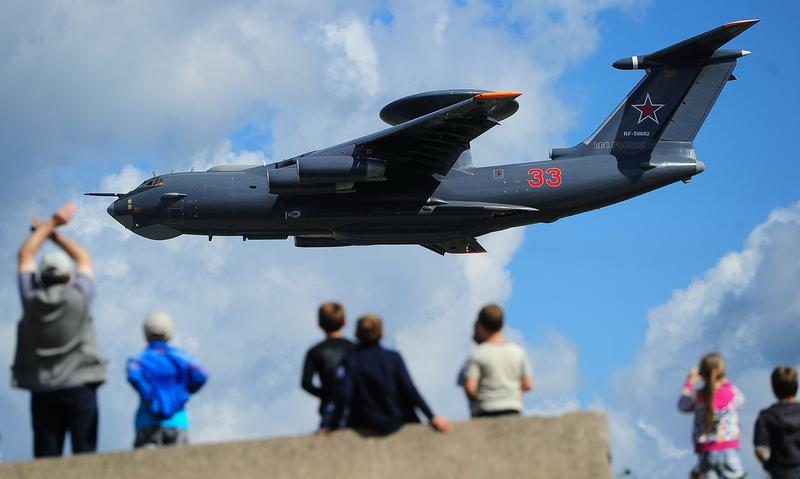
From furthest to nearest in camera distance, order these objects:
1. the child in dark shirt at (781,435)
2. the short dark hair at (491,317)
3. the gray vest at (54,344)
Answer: the child in dark shirt at (781,435)
the short dark hair at (491,317)
the gray vest at (54,344)

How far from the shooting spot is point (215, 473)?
9484mm

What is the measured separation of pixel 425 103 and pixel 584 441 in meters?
24.1

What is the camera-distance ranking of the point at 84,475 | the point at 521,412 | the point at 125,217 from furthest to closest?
the point at 125,217 → the point at 521,412 → the point at 84,475

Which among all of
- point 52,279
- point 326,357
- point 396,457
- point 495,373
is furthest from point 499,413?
point 52,279

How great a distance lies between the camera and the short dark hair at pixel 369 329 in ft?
32.0

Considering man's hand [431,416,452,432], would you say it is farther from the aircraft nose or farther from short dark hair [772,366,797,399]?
the aircraft nose

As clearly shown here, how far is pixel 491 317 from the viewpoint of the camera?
10.0m

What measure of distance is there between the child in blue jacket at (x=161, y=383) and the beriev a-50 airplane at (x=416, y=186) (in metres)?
19.6

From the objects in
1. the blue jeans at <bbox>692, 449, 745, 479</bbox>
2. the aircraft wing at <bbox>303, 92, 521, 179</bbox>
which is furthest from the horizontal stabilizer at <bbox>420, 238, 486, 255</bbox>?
the blue jeans at <bbox>692, 449, 745, 479</bbox>

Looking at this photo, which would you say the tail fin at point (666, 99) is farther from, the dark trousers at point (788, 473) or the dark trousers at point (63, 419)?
the dark trousers at point (63, 419)

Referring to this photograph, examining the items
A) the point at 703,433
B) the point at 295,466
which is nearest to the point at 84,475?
the point at 295,466

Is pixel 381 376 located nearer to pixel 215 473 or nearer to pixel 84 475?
pixel 215 473

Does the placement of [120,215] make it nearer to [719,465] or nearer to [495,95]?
[495,95]

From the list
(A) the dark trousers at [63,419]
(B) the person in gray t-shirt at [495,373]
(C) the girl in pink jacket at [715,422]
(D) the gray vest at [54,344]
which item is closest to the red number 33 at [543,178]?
(C) the girl in pink jacket at [715,422]
